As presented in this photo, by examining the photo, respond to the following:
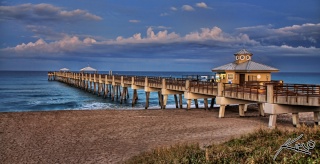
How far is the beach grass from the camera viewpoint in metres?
8.17

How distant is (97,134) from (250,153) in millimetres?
10437

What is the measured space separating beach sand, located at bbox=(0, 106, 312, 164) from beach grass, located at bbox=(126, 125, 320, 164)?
2698mm

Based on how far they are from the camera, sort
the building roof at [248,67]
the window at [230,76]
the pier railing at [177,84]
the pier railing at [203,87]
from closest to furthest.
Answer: the pier railing at [203,87] → the building roof at [248,67] → the window at [230,76] → the pier railing at [177,84]

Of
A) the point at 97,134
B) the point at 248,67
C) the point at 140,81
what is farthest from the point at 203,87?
the point at 140,81

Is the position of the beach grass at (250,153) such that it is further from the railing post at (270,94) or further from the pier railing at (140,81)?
the pier railing at (140,81)

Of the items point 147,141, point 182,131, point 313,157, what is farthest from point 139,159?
point 182,131

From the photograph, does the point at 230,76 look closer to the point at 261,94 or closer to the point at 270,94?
the point at 261,94

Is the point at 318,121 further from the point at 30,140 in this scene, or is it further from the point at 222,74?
the point at 30,140

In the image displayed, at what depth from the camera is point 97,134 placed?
696 inches

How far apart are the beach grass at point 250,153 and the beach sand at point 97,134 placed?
106 inches

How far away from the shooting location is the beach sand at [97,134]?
13.5 meters

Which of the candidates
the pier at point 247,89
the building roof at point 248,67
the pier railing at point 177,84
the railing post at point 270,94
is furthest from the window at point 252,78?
the railing post at point 270,94

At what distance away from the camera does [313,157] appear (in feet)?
26.3

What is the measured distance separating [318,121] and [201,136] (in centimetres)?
709
